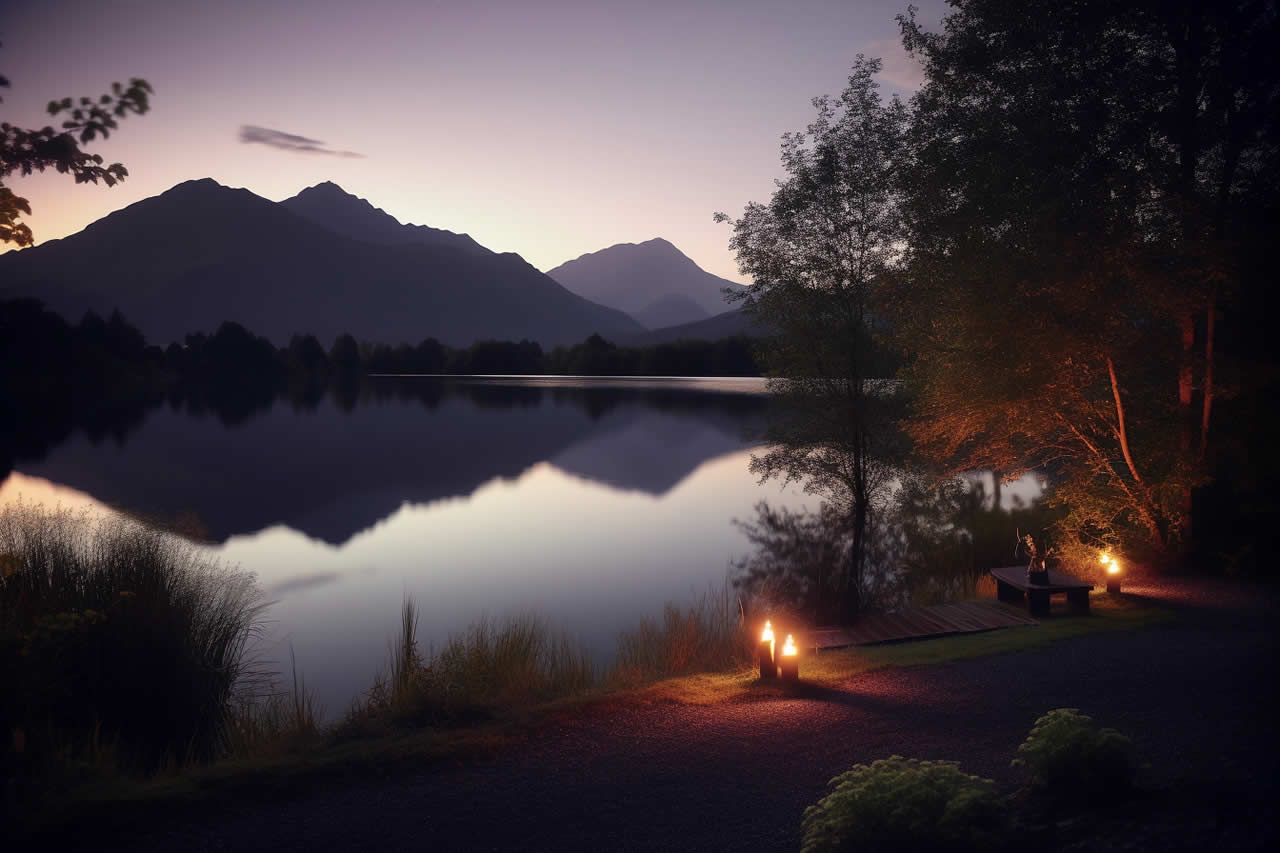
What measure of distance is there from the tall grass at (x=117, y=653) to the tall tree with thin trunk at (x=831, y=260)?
699 inches

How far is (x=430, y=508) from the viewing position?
31.5 meters

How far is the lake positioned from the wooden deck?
4.45 m

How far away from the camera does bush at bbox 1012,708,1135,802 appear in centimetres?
502

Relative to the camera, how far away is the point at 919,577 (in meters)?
18.7

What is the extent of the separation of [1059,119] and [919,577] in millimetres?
11046

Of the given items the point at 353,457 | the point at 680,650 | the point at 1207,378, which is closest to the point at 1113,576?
the point at 1207,378

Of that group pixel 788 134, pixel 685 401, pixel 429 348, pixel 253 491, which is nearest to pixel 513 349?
pixel 429 348

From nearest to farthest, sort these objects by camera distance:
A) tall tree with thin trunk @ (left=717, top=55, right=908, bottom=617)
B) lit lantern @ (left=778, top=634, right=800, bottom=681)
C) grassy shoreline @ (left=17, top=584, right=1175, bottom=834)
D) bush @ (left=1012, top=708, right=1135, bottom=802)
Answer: bush @ (left=1012, top=708, right=1135, bottom=802) → grassy shoreline @ (left=17, top=584, right=1175, bottom=834) → lit lantern @ (left=778, top=634, right=800, bottom=681) → tall tree with thin trunk @ (left=717, top=55, right=908, bottom=617)

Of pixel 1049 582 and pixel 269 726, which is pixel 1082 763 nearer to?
pixel 1049 582

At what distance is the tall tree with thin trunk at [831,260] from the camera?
23.2 m

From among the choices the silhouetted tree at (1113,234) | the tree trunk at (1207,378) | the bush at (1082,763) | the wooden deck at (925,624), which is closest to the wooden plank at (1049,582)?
the wooden deck at (925,624)

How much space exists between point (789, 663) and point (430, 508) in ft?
81.2

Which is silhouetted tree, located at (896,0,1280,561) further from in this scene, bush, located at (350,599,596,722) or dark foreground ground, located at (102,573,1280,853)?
bush, located at (350,599,596,722)

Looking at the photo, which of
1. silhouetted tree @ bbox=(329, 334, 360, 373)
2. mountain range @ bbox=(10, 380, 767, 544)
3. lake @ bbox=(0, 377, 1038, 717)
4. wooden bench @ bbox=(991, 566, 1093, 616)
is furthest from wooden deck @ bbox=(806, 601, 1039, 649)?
silhouetted tree @ bbox=(329, 334, 360, 373)
